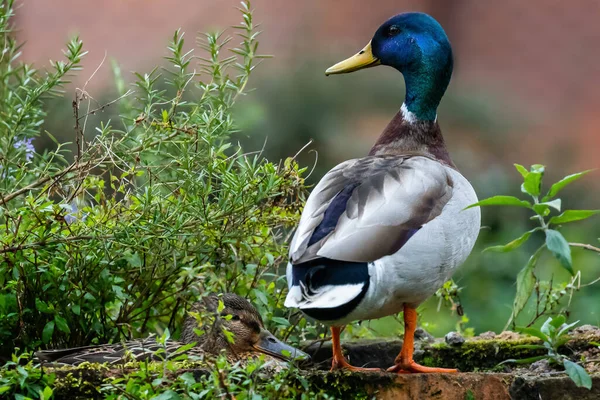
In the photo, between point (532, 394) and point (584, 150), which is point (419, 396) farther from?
point (584, 150)

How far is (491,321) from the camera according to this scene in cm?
640

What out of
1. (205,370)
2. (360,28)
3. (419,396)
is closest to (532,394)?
(419,396)

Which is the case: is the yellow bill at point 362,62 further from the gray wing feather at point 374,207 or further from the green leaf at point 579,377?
the green leaf at point 579,377

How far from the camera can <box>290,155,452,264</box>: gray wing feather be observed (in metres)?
3.08

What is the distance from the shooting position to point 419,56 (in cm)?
400

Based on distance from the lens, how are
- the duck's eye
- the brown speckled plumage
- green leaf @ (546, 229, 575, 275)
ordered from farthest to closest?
the duck's eye → the brown speckled plumage → green leaf @ (546, 229, 575, 275)

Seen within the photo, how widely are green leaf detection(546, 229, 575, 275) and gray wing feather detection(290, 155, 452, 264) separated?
63 centimetres

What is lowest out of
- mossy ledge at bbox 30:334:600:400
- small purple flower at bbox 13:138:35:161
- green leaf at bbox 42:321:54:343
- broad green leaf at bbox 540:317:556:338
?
mossy ledge at bbox 30:334:600:400

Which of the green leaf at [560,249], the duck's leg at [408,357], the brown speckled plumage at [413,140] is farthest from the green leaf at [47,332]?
the green leaf at [560,249]

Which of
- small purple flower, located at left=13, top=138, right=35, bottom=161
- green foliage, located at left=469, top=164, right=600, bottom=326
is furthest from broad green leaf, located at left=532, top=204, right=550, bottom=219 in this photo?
small purple flower, located at left=13, top=138, right=35, bottom=161

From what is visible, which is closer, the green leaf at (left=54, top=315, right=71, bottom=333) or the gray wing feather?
the gray wing feather

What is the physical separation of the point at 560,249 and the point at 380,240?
2.24 feet

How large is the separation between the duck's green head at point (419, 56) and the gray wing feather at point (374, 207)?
50 cm

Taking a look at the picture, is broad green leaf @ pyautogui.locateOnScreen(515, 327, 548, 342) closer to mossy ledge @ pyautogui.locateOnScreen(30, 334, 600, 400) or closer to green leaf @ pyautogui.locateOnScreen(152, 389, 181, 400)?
mossy ledge @ pyautogui.locateOnScreen(30, 334, 600, 400)
